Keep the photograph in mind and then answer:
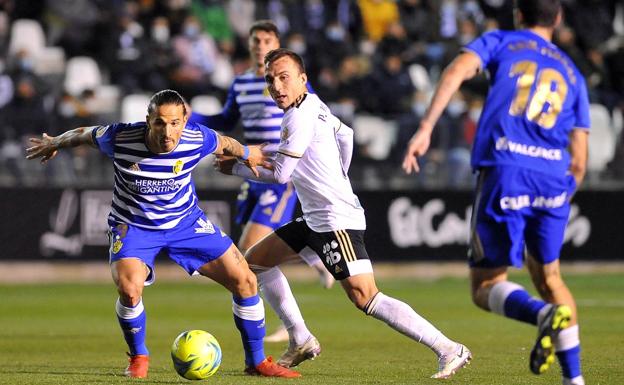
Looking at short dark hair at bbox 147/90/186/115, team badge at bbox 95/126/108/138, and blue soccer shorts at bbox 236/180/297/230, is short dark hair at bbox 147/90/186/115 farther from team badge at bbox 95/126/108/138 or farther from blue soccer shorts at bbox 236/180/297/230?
blue soccer shorts at bbox 236/180/297/230

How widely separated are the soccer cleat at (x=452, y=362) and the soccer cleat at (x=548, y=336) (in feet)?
6.32

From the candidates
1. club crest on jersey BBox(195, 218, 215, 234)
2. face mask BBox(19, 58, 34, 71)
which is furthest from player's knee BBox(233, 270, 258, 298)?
face mask BBox(19, 58, 34, 71)

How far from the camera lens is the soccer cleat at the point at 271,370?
8.80 m

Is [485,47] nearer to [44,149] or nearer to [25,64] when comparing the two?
[44,149]

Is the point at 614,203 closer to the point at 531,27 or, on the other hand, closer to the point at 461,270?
the point at 461,270

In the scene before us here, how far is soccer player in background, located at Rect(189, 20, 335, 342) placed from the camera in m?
11.4

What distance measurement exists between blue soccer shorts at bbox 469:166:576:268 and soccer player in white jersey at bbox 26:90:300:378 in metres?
2.20

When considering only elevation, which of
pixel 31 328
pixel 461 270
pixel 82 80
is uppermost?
pixel 82 80

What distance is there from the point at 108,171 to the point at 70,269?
5.37 feet

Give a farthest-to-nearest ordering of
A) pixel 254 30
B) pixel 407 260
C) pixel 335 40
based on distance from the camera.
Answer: pixel 335 40, pixel 407 260, pixel 254 30

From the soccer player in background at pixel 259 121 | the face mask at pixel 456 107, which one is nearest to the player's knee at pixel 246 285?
the soccer player in background at pixel 259 121

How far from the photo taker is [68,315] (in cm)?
1488

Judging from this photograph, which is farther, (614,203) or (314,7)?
(314,7)

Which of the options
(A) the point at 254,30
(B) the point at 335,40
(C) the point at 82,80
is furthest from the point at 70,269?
(A) the point at 254,30
